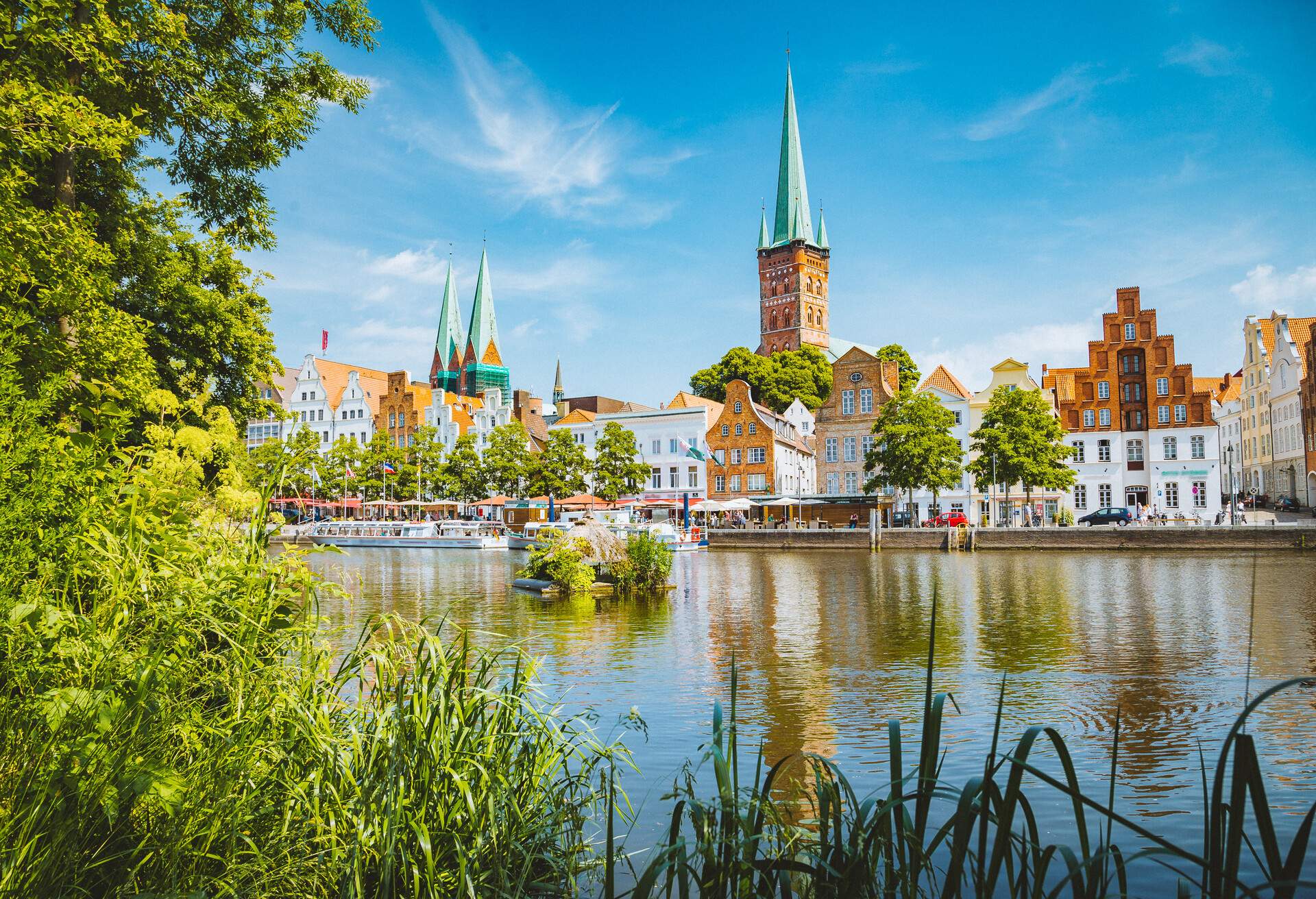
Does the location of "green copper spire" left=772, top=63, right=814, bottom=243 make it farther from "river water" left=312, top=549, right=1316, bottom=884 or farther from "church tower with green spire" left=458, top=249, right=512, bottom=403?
"river water" left=312, top=549, right=1316, bottom=884

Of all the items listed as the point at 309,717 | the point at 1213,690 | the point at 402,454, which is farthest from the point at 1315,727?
the point at 402,454

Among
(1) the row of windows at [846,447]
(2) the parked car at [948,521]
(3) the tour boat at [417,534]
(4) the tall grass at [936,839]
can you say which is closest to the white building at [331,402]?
(3) the tour boat at [417,534]

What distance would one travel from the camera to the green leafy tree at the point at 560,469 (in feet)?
219

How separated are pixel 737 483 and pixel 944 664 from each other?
55900mm

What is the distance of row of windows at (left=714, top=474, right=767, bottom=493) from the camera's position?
67000 millimetres

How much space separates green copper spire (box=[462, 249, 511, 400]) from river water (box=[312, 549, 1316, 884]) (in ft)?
309

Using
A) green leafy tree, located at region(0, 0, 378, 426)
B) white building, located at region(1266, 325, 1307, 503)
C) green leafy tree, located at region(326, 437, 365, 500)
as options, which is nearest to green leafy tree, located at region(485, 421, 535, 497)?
green leafy tree, located at region(326, 437, 365, 500)

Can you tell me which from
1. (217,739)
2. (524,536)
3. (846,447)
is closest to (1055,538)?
(846,447)

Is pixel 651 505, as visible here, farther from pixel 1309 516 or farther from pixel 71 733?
pixel 71 733

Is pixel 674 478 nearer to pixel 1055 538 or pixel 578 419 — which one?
pixel 578 419

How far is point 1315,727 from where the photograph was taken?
349 inches

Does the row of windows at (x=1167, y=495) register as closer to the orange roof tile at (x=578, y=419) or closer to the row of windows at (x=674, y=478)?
the row of windows at (x=674, y=478)

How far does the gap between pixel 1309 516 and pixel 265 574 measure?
218 ft

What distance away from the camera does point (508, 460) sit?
69438mm
